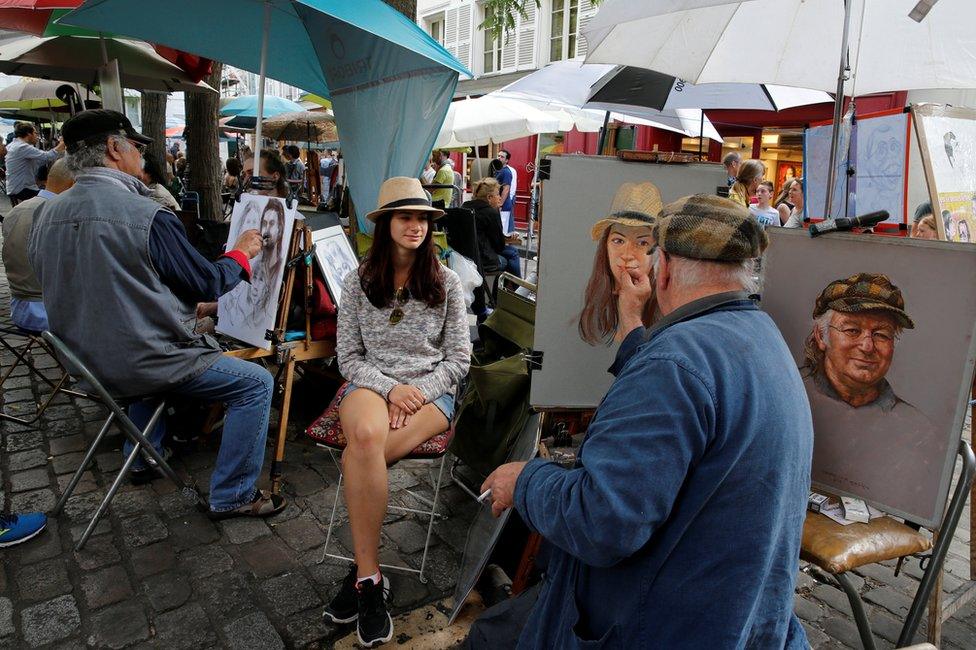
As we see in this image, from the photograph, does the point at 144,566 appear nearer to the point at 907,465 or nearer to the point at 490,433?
the point at 490,433

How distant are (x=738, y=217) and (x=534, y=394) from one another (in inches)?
52.8

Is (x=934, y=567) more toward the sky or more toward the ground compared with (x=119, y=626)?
more toward the sky

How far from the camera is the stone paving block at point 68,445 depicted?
3.50 m

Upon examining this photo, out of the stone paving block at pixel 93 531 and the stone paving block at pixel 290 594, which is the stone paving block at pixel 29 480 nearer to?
the stone paving block at pixel 93 531

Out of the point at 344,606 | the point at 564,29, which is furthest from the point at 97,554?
the point at 564,29

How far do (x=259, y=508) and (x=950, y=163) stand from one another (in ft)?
10.4

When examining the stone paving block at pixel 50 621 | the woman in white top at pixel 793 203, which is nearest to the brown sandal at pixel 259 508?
the stone paving block at pixel 50 621

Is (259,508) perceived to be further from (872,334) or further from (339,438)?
(872,334)

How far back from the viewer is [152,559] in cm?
258

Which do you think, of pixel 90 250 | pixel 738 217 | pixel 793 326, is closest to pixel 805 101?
pixel 793 326

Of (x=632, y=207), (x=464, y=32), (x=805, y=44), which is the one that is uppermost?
(x=464, y=32)

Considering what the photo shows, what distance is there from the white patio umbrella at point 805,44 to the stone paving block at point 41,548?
3.02m

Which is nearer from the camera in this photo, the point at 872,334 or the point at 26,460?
the point at 872,334

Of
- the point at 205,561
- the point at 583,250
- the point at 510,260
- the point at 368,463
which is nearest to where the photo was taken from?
the point at 368,463
